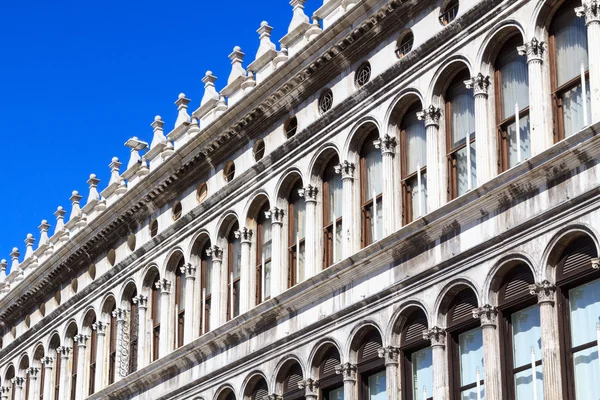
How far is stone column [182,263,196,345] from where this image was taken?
36906mm

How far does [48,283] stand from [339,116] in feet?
53.8

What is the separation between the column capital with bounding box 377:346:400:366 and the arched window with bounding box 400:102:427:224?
2603mm

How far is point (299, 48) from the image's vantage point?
111 feet

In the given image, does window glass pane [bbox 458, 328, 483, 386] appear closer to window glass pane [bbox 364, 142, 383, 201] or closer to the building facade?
the building facade

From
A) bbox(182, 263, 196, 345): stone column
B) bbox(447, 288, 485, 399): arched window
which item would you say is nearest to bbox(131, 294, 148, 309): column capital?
bbox(182, 263, 196, 345): stone column

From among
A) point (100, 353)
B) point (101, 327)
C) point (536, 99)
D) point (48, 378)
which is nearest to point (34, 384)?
point (48, 378)

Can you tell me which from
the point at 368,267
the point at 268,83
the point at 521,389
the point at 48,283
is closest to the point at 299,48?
the point at 268,83

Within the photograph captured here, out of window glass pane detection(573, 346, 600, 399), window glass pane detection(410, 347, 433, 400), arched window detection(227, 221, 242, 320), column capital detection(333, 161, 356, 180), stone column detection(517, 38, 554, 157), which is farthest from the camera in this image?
arched window detection(227, 221, 242, 320)

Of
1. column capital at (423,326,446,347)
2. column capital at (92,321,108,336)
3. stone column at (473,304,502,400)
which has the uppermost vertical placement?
column capital at (92,321,108,336)

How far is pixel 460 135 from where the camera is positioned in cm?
2900

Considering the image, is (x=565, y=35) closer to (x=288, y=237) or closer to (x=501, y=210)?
(x=501, y=210)

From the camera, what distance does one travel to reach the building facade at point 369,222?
2575 cm

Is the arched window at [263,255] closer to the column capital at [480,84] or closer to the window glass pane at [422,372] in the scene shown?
the window glass pane at [422,372]

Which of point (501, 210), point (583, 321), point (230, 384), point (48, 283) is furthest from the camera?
point (48, 283)
